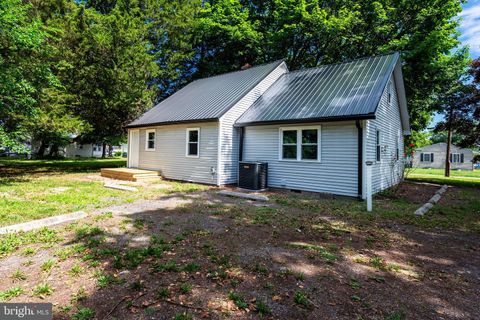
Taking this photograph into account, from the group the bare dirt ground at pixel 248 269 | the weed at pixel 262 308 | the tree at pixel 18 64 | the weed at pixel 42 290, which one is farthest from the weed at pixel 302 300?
the tree at pixel 18 64

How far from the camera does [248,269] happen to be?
3.34m

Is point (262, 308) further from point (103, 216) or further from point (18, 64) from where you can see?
point (18, 64)

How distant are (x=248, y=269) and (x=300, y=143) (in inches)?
277

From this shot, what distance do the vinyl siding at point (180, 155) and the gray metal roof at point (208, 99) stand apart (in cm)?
43

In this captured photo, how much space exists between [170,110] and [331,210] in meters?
10.3

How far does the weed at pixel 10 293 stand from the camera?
8.62ft

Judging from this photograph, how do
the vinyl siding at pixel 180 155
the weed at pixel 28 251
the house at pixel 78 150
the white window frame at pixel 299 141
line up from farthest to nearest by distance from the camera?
the house at pixel 78 150 < the vinyl siding at pixel 180 155 < the white window frame at pixel 299 141 < the weed at pixel 28 251

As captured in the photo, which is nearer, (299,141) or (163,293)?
(163,293)

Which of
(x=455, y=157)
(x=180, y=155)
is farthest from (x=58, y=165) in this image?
(x=455, y=157)

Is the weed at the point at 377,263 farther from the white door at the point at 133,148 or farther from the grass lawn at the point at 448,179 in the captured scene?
the grass lawn at the point at 448,179

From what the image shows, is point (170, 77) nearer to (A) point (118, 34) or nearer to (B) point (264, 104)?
(A) point (118, 34)

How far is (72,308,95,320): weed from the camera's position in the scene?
7.68 ft

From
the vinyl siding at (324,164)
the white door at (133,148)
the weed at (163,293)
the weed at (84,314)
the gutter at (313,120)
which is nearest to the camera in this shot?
the weed at (84,314)

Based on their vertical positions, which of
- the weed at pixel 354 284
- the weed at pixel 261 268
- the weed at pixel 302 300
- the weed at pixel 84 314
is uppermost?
the weed at pixel 261 268
